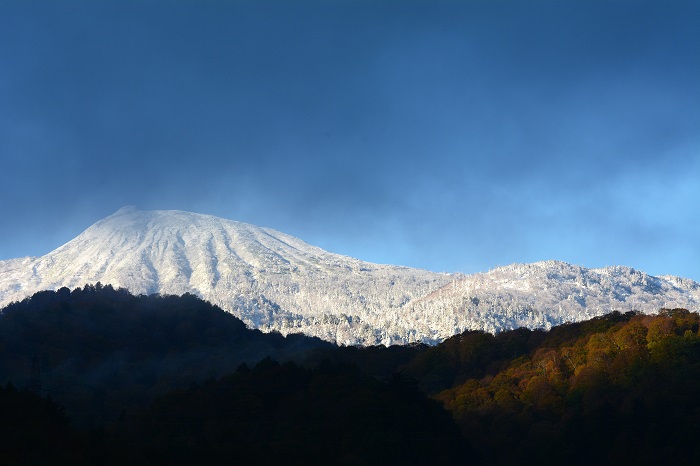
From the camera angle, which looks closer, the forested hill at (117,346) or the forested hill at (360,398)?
the forested hill at (360,398)

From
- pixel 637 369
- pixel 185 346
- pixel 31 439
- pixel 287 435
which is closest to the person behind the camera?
pixel 31 439

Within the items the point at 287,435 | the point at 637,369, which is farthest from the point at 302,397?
the point at 637,369

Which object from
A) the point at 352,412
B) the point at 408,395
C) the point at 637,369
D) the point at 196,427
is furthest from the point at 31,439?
the point at 637,369

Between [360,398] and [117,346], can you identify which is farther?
[117,346]

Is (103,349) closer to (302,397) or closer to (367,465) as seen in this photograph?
(302,397)

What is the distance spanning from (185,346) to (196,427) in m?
37.5

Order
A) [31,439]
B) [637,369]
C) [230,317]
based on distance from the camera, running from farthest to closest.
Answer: [230,317] < [637,369] < [31,439]

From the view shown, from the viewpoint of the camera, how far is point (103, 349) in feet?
269

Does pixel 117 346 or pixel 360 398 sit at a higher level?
pixel 117 346

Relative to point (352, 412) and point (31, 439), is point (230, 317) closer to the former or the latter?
point (352, 412)

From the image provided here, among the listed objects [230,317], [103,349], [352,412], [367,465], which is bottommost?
[367,465]

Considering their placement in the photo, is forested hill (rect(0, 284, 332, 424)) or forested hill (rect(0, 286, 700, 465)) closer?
forested hill (rect(0, 286, 700, 465))

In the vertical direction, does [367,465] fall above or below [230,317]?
below

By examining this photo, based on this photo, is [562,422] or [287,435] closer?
[287,435]
